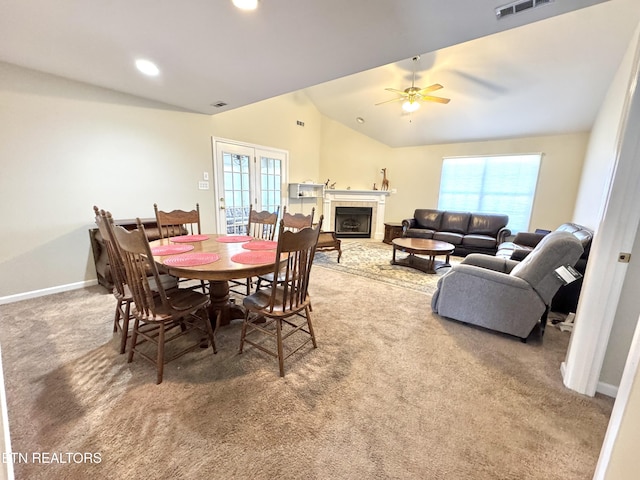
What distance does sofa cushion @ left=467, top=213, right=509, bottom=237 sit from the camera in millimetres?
5137

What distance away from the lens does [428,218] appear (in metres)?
5.82

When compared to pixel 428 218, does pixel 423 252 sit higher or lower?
lower

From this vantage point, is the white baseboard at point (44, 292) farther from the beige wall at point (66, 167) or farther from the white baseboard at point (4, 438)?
the white baseboard at point (4, 438)

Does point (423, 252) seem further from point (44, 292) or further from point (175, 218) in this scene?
point (44, 292)

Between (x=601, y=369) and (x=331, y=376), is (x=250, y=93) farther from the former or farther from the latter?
(x=601, y=369)

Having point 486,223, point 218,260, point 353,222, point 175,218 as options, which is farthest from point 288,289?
point 353,222

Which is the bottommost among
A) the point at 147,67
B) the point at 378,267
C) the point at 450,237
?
the point at 378,267

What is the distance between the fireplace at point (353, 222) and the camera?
22.4 feet

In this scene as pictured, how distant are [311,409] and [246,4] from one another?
8.31ft

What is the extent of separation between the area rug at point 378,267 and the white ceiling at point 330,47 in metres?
2.55

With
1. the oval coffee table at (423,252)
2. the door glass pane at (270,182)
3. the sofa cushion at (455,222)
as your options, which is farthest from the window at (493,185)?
the door glass pane at (270,182)

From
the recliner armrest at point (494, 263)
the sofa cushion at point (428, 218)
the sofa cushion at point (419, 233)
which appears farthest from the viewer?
the sofa cushion at point (428, 218)

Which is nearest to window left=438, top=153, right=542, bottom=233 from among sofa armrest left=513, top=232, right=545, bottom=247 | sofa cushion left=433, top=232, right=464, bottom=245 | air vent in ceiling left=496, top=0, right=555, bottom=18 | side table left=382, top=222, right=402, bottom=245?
sofa armrest left=513, top=232, right=545, bottom=247

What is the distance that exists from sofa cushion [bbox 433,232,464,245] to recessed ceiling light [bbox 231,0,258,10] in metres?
4.75
